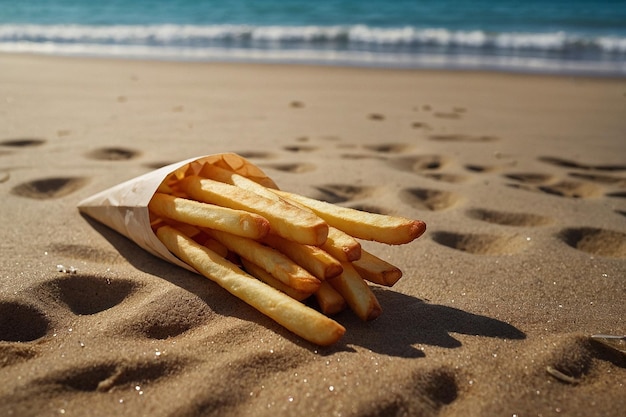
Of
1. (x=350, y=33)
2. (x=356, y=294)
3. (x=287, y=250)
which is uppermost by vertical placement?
(x=350, y=33)

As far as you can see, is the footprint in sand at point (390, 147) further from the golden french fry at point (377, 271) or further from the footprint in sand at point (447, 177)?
the golden french fry at point (377, 271)

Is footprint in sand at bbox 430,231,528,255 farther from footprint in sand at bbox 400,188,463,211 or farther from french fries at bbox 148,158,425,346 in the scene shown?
french fries at bbox 148,158,425,346

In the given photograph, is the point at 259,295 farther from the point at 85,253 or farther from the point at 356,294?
the point at 85,253

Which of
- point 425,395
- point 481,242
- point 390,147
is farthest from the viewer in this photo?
point 390,147

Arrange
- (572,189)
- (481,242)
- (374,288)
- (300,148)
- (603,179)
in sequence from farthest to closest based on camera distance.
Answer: (300,148)
(603,179)
(572,189)
(481,242)
(374,288)

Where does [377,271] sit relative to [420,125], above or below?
above

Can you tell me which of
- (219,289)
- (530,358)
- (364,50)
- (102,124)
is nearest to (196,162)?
(219,289)

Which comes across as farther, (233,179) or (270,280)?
(233,179)

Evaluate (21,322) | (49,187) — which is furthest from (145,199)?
(49,187)

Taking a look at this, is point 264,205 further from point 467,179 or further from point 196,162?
point 467,179
